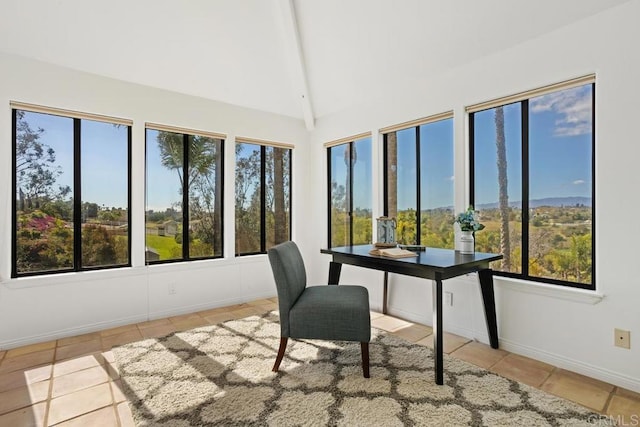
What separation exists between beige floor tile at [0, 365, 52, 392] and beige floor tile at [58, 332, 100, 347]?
18.2 inches

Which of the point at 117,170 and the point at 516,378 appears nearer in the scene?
the point at 516,378

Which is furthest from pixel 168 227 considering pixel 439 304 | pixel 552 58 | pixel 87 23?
pixel 552 58

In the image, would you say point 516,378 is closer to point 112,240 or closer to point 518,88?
point 518,88

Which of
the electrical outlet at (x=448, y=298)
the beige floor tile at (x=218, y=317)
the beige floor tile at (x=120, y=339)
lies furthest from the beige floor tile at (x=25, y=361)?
the electrical outlet at (x=448, y=298)

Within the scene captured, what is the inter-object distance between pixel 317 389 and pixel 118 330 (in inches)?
86.0

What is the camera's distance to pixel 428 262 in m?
2.23

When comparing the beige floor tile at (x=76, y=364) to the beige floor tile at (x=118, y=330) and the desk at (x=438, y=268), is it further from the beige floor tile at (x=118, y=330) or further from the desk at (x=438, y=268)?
the desk at (x=438, y=268)

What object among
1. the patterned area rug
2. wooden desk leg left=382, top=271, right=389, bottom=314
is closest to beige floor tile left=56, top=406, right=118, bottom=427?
the patterned area rug

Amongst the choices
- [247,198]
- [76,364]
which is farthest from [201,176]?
[76,364]

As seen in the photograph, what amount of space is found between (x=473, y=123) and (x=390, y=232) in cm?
124

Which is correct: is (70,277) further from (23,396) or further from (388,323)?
(388,323)

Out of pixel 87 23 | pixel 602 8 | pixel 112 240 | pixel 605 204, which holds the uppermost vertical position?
pixel 87 23

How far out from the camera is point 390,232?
2883mm

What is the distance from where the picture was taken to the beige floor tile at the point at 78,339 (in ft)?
9.24
